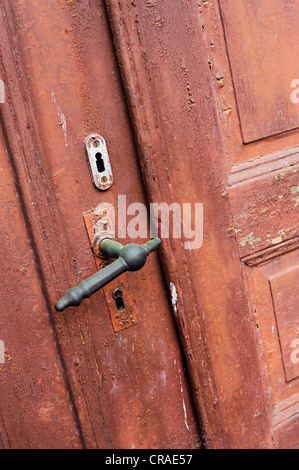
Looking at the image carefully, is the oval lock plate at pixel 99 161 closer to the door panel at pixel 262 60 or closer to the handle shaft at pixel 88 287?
the handle shaft at pixel 88 287

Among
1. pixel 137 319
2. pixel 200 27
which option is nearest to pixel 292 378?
pixel 137 319

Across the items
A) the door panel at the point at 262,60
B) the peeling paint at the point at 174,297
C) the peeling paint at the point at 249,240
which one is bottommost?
the peeling paint at the point at 174,297

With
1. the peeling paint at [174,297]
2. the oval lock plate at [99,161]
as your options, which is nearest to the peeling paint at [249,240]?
the peeling paint at [174,297]

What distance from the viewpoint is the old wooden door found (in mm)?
675

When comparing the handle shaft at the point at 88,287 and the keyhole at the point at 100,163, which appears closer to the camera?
the handle shaft at the point at 88,287

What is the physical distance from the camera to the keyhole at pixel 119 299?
27.4 inches

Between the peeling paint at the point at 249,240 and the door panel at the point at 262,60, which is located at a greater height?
the door panel at the point at 262,60

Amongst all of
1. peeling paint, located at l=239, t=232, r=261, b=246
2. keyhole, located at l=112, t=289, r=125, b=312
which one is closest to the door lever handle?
keyhole, located at l=112, t=289, r=125, b=312

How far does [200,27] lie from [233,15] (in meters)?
0.08

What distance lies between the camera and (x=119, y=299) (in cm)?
70

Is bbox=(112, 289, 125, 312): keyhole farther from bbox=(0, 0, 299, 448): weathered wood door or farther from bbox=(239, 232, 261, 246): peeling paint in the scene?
bbox=(239, 232, 261, 246): peeling paint

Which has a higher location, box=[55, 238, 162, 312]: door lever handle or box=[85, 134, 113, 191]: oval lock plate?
box=[85, 134, 113, 191]: oval lock plate
